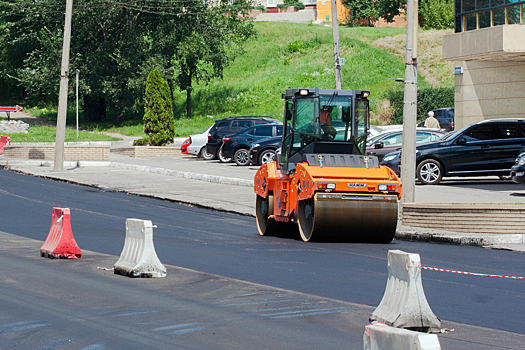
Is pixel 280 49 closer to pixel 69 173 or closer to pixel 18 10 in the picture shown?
pixel 18 10

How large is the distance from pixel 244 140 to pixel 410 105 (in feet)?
48.5

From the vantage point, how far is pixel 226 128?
3139 cm

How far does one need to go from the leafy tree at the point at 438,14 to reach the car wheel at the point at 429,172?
67.2 m

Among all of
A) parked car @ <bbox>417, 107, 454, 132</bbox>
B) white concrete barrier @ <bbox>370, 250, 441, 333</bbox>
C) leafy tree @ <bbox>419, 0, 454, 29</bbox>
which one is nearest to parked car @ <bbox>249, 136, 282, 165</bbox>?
parked car @ <bbox>417, 107, 454, 132</bbox>

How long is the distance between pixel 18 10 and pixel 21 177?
34373 mm

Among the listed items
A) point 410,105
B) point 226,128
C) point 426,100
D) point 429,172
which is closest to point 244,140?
point 226,128

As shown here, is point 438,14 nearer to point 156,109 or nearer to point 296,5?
point 296,5

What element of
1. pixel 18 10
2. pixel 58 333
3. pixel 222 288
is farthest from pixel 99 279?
pixel 18 10

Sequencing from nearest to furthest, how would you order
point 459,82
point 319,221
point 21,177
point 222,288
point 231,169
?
point 222,288, point 319,221, point 21,177, point 231,169, point 459,82

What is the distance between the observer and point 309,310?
7.25 metres

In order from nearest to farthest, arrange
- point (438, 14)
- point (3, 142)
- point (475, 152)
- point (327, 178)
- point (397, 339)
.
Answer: point (397, 339)
point (327, 178)
point (475, 152)
point (3, 142)
point (438, 14)

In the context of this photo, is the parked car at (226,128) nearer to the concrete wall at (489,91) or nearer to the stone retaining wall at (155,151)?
the stone retaining wall at (155,151)

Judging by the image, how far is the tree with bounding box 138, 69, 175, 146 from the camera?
36.2 m

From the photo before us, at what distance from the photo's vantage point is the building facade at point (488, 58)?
988 inches
